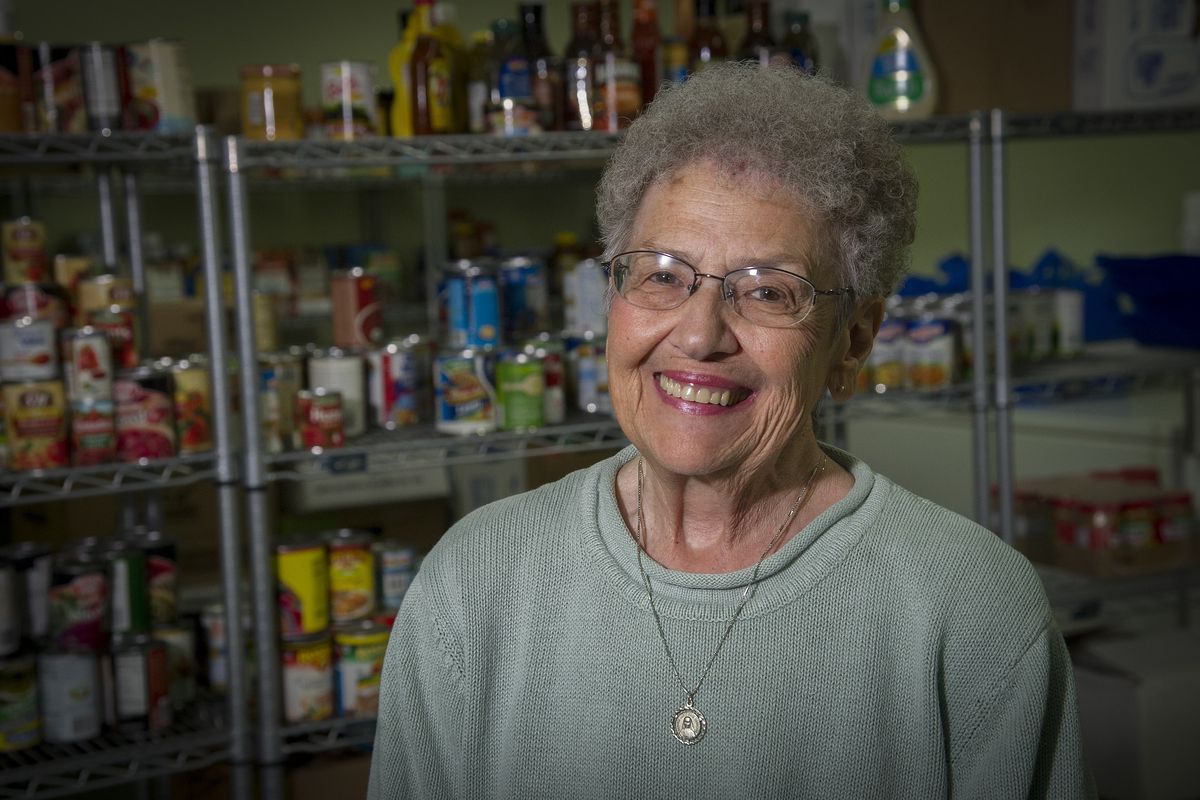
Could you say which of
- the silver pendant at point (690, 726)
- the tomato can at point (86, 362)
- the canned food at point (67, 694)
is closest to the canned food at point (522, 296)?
the tomato can at point (86, 362)

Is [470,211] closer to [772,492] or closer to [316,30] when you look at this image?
[316,30]

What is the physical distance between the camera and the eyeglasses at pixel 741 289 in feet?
3.59

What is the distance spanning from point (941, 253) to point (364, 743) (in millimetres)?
3089

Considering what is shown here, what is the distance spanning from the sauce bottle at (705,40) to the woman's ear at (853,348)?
1298 millimetres

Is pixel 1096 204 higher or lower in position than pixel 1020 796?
higher

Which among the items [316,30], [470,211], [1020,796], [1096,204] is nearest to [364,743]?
[1020,796]

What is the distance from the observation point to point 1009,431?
2430 mm

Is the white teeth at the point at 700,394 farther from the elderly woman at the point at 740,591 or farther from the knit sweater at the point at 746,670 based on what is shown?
the knit sweater at the point at 746,670

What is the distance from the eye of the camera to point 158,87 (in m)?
2.06

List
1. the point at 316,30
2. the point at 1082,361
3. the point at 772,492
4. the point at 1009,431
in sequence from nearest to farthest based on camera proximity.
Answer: the point at 772,492
the point at 1009,431
the point at 1082,361
the point at 316,30

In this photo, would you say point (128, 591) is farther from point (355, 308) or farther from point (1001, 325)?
point (1001, 325)

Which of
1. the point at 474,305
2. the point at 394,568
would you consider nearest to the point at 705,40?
the point at 474,305

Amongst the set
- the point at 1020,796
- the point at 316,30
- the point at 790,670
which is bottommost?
the point at 1020,796

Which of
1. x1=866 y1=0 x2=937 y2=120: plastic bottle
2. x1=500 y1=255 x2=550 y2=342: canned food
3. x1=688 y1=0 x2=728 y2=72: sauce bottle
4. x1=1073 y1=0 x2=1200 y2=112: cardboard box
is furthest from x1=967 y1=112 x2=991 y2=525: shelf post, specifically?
x1=500 y1=255 x2=550 y2=342: canned food
